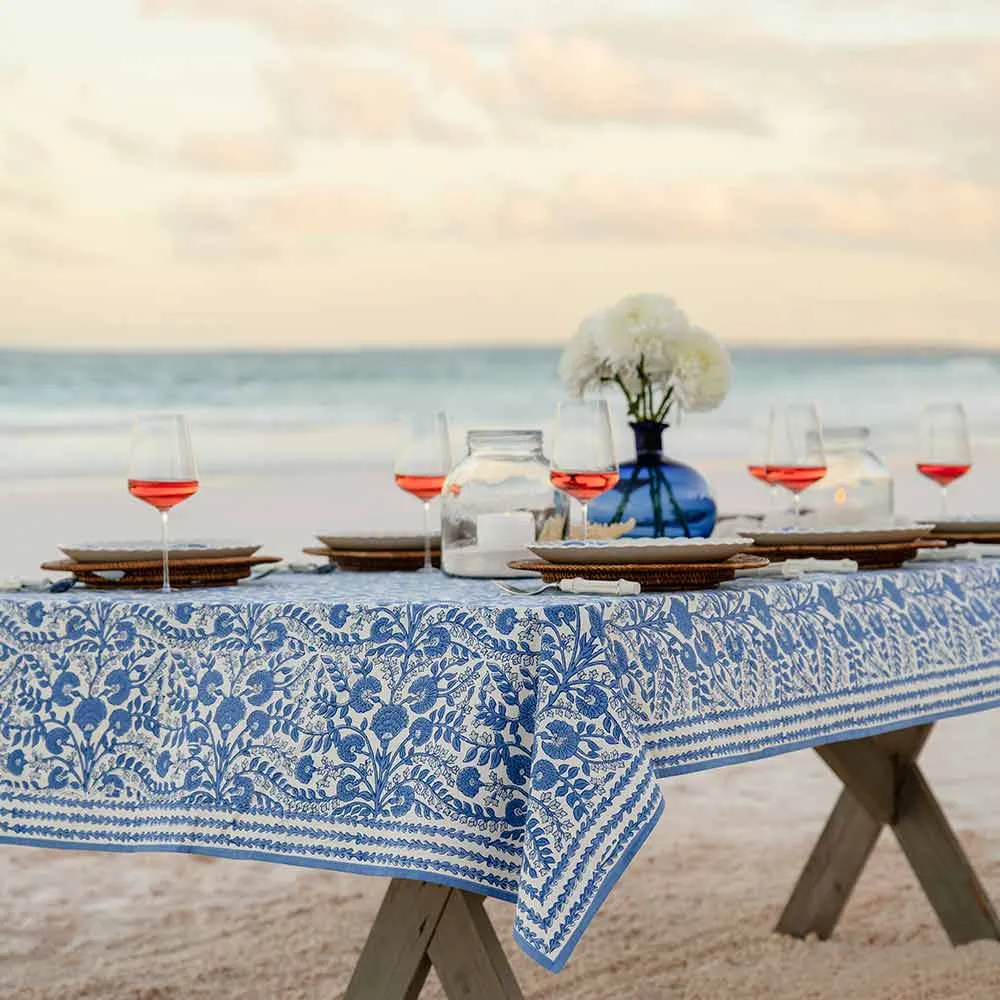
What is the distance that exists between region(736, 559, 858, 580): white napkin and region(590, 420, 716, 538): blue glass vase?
164 millimetres

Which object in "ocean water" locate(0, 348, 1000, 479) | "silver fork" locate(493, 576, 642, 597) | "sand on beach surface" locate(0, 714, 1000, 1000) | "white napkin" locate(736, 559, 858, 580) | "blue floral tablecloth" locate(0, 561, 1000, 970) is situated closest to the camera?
"blue floral tablecloth" locate(0, 561, 1000, 970)

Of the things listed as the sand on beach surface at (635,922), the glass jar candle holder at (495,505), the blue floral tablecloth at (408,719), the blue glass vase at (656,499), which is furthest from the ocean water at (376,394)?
the blue floral tablecloth at (408,719)

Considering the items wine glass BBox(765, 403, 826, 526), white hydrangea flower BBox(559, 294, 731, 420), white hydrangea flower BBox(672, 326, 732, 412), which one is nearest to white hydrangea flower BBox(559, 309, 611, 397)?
white hydrangea flower BBox(559, 294, 731, 420)

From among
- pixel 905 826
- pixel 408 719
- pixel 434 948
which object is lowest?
pixel 905 826

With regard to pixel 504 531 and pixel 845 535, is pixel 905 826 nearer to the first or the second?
pixel 845 535

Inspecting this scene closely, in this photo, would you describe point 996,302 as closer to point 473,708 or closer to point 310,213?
point 310,213

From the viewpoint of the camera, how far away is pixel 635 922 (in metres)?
3.57

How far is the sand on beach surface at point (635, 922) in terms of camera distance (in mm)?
3180

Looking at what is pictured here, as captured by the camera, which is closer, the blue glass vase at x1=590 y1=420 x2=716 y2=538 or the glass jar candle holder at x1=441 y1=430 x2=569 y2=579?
the glass jar candle holder at x1=441 y1=430 x2=569 y2=579

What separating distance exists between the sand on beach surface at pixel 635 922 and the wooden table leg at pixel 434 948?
1213mm

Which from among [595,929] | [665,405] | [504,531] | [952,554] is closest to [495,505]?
[504,531]

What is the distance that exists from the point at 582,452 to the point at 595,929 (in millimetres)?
1553

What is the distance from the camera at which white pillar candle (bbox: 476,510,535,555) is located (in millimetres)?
2430

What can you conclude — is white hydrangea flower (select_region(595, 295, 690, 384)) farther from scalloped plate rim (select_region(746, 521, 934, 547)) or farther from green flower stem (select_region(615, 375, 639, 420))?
scalloped plate rim (select_region(746, 521, 934, 547))
